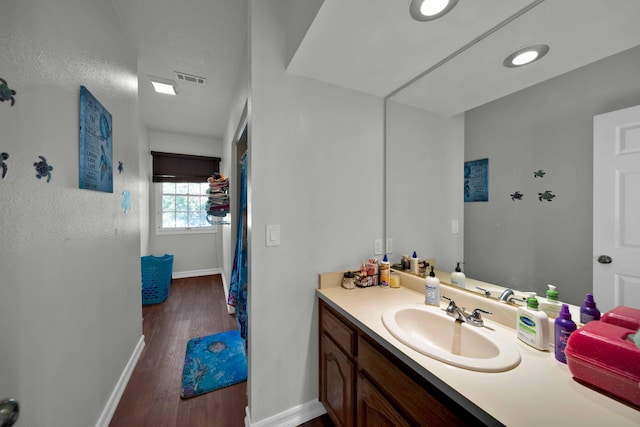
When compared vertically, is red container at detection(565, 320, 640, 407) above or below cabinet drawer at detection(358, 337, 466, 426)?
above

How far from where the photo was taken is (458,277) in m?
1.20

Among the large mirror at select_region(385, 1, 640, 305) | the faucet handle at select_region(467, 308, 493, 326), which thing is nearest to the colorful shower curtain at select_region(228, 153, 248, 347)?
the large mirror at select_region(385, 1, 640, 305)

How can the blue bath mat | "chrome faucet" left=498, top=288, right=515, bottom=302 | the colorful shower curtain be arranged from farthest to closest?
1. the colorful shower curtain
2. the blue bath mat
3. "chrome faucet" left=498, top=288, right=515, bottom=302

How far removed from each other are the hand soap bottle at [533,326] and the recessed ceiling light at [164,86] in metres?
3.45

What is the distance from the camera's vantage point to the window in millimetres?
4293

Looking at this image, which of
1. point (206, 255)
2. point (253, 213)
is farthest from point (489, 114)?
point (206, 255)

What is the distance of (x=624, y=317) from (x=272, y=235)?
1.36 m

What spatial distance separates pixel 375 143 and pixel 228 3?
1.41 m

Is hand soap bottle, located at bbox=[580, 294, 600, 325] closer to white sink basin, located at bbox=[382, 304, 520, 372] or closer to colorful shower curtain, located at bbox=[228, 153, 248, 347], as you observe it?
white sink basin, located at bbox=[382, 304, 520, 372]

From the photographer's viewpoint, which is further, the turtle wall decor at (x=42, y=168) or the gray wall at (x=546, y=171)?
the turtle wall decor at (x=42, y=168)

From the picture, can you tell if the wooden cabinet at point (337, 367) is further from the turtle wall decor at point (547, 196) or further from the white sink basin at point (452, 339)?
the turtle wall decor at point (547, 196)

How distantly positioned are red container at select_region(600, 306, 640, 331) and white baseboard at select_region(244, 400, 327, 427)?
1.49 meters

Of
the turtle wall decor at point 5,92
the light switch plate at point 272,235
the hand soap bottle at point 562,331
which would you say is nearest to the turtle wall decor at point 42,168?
the turtle wall decor at point 5,92

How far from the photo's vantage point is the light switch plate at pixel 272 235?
132 centimetres
